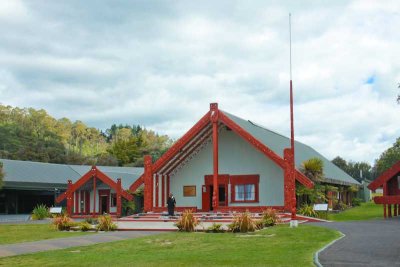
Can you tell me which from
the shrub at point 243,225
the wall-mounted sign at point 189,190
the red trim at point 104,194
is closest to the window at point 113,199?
the red trim at point 104,194

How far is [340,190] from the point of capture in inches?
1662

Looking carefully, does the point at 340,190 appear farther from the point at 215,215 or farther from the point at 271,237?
the point at 271,237

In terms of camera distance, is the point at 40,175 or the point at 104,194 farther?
the point at 40,175

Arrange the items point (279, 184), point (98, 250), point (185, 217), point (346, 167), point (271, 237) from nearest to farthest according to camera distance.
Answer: point (98, 250) → point (271, 237) → point (185, 217) → point (279, 184) → point (346, 167)

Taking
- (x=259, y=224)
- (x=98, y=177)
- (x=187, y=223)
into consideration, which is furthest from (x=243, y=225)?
(x=98, y=177)

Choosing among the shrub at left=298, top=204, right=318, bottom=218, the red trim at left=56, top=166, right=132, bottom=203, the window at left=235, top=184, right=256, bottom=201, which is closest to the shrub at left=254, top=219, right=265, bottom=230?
the shrub at left=298, top=204, right=318, bottom=218

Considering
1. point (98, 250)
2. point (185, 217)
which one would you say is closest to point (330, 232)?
point (185, 217)

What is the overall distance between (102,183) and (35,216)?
18.5ft

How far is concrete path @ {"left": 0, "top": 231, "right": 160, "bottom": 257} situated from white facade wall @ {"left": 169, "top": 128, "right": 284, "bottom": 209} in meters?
13.3

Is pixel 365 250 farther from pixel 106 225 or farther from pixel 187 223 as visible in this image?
pixel 106 225

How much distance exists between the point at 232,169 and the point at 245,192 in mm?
1693

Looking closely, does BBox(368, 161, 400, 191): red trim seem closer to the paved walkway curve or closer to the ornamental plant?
the paved walkway curve

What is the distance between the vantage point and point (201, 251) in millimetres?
14836

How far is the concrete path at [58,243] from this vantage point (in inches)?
634
